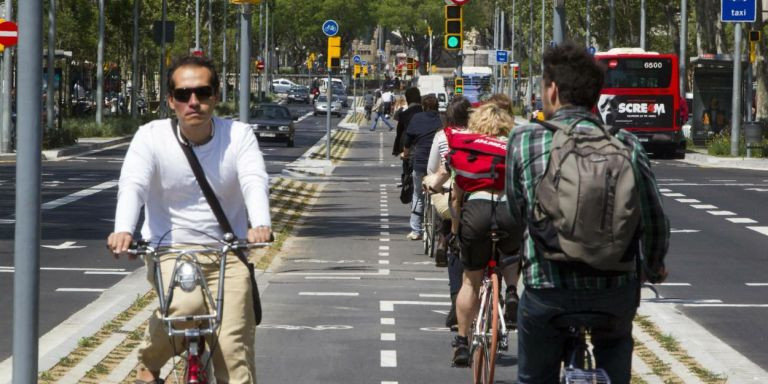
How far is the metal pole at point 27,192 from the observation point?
7031 millimetres

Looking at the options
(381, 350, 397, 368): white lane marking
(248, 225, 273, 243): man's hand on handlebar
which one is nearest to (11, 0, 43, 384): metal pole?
(248, 225, 273, 243): man's hand on handlebar

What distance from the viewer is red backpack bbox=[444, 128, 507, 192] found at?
9688 mm

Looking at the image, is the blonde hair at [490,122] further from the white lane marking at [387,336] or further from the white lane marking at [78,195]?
the white lane marking at [78,195]

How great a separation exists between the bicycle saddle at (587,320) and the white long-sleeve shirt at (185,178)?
126cm

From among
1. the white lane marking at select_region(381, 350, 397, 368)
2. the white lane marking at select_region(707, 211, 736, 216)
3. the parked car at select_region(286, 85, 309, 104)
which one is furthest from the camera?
the parked car at select_region(286, 85, 309, 104)

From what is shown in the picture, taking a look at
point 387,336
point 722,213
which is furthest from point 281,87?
point 387,336

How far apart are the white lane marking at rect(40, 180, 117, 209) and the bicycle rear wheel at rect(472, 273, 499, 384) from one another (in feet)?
53.7


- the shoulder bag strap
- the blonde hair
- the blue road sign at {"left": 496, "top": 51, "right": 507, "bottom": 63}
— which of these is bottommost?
the shoulder bag strap

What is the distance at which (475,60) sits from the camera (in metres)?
145

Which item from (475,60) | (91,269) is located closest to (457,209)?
(91,269)

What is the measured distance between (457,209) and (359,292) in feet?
16.0

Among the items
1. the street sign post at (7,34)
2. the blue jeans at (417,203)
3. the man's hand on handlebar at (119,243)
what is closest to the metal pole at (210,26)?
the street sign post at (7,34)

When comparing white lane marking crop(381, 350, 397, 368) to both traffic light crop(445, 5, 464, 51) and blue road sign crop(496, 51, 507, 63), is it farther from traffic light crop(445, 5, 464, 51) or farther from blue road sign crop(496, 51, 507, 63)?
blue road sign crop(496, 51, 507, 63)

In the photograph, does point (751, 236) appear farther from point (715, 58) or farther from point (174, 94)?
point (715, 58)
